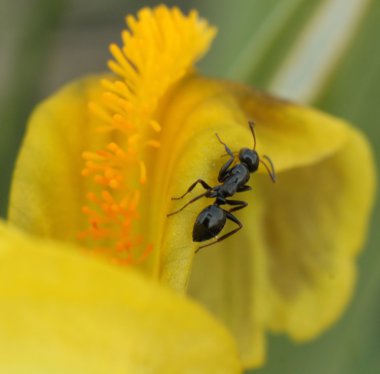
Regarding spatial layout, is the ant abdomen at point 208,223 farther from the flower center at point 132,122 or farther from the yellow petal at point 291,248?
the yellow petal at point 291,248

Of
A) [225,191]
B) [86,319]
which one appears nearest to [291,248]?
[225,191]

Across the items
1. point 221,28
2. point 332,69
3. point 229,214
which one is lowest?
point 221,28

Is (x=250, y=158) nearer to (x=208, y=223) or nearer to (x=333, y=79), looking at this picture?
(x=208, y=223)

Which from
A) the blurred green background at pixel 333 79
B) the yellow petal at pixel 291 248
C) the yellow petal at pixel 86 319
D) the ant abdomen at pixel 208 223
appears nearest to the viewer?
the yellow petal at pixel 86 319

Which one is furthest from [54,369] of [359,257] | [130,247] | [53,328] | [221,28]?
[221,28]

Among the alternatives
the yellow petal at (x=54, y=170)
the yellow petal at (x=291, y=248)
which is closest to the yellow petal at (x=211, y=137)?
the yellow petal at (x=291, y=248)

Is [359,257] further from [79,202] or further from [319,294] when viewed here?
[79,202]
